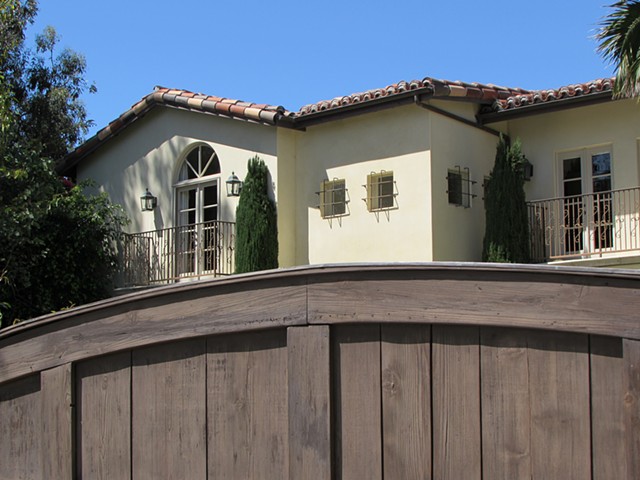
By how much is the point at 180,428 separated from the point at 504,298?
5.81ft

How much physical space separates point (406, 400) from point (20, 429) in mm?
2482

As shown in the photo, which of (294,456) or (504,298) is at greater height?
(504,298)

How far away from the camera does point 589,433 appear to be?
320cm

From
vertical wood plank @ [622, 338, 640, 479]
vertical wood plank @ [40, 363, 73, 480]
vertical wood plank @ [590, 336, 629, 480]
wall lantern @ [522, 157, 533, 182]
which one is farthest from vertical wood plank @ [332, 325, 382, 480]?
wall lantern @ [522, 157, 533, 182]

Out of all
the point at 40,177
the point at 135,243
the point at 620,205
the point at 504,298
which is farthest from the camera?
the point at 135,243

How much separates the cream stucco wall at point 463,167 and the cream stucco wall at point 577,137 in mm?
834

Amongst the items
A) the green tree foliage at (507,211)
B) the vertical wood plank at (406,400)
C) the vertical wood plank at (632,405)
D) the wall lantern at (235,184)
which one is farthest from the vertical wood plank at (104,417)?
the wall lantern at (235,184)

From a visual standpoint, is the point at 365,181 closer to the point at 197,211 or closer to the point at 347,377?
the point at 197,211

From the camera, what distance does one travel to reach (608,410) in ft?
10.3

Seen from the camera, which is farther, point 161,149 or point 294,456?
point 161,149

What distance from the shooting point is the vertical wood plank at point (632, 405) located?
3.04m

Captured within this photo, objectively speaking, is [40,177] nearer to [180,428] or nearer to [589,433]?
[180,428]

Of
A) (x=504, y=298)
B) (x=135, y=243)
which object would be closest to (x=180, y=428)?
(x=504, y=298)

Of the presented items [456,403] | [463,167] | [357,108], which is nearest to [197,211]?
[357,108]
